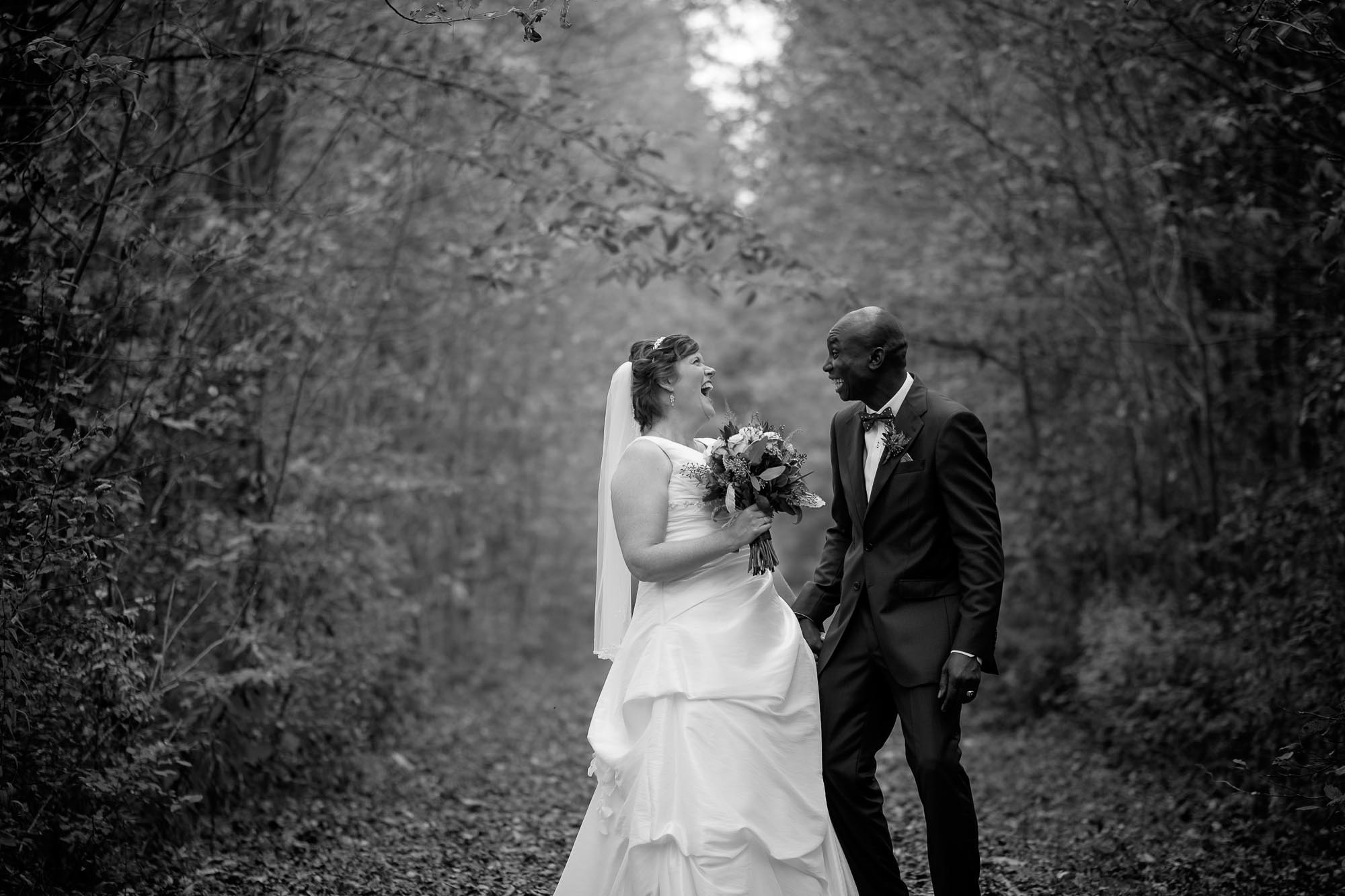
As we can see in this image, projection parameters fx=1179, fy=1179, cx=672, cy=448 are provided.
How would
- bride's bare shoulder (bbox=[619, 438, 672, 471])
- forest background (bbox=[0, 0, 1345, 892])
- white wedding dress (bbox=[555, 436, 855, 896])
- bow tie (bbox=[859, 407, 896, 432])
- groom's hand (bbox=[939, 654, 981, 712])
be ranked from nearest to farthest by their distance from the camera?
groom's hand (bbox=[939, 654, 981, 712]) → white wedding dress (bbox=[555, 436, 855, 896]) → bow tie (bbox=[859, 407, 896, 432]) → bride's bare shoulder (bbox=[619, 438, 672, 471]) → forest background (bbox=[0, 0, 1345, 892])

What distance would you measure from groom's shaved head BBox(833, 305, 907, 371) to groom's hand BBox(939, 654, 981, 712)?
1.19 meters

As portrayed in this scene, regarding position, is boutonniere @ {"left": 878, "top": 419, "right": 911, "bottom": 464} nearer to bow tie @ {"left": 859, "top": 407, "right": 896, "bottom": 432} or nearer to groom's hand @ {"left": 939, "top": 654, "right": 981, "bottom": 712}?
bow tie @ {"left": 859, "top": 407, "right": 896, "bottom": 432}

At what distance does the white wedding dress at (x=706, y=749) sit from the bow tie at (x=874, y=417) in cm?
72

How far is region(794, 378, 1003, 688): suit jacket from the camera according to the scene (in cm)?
442

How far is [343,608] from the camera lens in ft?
31.2

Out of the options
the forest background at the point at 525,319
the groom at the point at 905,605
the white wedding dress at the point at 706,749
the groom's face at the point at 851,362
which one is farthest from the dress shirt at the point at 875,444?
the forest background at the point at 525,319

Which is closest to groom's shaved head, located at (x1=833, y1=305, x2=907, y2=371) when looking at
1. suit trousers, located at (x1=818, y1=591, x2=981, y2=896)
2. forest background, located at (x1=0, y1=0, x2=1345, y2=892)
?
suit trousers, located at (x1=818, y1=591, x2=981, y2=896)

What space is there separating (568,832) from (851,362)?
414 cm

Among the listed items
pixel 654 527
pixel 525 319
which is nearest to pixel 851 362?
pixel 654 527

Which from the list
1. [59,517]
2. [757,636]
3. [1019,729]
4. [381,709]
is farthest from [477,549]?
[757,636]

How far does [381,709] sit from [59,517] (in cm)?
494

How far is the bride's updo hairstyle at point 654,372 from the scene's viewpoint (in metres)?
5.11

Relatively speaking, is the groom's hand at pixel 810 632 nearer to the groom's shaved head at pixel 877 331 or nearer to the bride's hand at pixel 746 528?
the bride's hand at pixel 746 528

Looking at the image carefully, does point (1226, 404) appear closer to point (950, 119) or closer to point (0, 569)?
point (950, 119)
